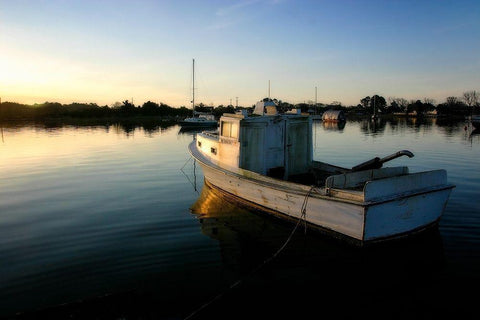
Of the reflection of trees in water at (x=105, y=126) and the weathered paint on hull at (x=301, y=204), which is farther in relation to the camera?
the reflection of trees in water at (x=105, y=126)

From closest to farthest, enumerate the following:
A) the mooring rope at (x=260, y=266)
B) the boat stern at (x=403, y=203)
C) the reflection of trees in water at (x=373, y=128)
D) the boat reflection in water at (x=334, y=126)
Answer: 1. the mooring rope at (x=260, y=266)
2. the boat stern at (x=403, y=203)
3. the reflection of trees in water at (x=373, y=128)
4. the boat reflection in water at (x=334, y=126)

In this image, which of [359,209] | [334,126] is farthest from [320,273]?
[334,126]

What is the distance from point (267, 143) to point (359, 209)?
5.12 metres

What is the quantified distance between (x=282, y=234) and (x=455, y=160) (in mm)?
19528

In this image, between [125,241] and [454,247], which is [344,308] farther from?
[125,241]

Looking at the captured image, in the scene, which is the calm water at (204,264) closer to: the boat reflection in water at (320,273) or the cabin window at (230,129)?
the boat reflection in water at (320,273)

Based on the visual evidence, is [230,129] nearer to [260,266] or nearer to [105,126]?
[260,266]

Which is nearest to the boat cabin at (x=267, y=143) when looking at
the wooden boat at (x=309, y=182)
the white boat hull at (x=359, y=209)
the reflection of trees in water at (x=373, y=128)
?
the wooden boat at (x=309, y=182)

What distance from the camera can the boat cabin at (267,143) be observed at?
37.9ft

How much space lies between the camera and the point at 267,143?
11.7 metres

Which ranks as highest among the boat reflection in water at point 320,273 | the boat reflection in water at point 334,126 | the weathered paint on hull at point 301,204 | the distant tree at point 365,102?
the distant tree at point 365,102

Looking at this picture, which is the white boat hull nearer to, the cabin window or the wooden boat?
the wooden boat

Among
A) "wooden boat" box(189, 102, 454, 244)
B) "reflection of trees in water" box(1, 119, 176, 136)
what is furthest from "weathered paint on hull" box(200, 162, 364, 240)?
"reflection of trees in water" box(1, 119, 176, 136)

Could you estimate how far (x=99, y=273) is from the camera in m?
7.21
